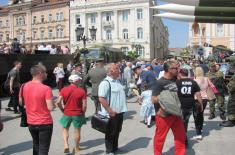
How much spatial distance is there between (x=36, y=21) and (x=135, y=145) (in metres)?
89.5

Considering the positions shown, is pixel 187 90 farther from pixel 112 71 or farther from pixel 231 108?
pixel 231 108

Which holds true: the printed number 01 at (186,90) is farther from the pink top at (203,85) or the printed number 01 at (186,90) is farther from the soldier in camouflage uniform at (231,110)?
the soldier in camouflage uniform at (231,110)

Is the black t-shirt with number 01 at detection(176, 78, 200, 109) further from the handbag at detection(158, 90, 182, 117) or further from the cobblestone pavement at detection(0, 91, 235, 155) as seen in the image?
the handbag at detection(158, 90, 182, 117)

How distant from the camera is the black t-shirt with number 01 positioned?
827 cm

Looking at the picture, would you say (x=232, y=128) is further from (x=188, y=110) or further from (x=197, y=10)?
(x=197, y=10)

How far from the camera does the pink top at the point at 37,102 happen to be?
5.77 metres

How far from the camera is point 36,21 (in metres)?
94.6

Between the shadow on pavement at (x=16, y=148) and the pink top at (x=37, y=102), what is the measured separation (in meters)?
2.51

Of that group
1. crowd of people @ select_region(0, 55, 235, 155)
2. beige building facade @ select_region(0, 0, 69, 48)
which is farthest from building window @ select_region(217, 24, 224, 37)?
crowd of people @ select_region(0, 55, 235, 155)

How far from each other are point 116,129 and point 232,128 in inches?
167

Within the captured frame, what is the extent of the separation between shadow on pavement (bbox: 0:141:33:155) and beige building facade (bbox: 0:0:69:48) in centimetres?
8240

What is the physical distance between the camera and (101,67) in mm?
11016

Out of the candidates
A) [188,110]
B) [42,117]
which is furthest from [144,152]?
[42,117]

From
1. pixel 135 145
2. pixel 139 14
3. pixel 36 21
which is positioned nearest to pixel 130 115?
pixel 135 145
